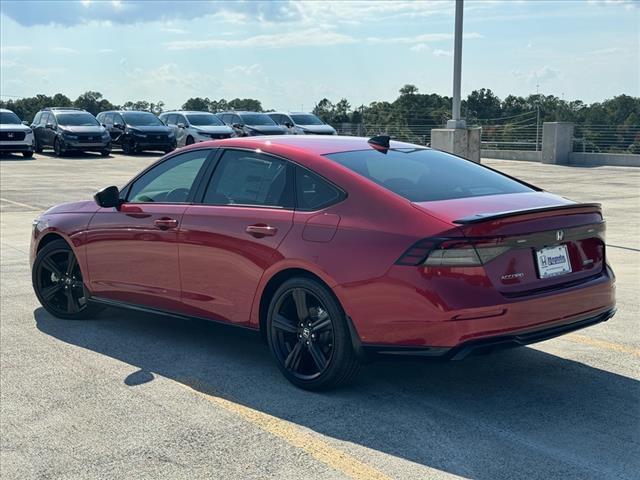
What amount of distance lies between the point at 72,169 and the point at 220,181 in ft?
69.4

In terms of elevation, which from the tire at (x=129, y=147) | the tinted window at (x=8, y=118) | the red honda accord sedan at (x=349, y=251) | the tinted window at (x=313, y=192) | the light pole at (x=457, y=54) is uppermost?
the light pole at (x=457, y=54)

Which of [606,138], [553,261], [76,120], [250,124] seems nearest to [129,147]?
[76,120]

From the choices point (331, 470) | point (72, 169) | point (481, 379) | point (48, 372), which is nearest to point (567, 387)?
point (481, 379)

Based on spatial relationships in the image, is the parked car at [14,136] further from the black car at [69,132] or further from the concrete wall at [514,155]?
the concrete wall at [514,155]

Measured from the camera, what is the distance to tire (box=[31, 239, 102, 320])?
275 inches

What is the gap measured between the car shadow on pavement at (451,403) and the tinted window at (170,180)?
1.00 meters

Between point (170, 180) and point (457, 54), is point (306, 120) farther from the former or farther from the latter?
point (170, 180)

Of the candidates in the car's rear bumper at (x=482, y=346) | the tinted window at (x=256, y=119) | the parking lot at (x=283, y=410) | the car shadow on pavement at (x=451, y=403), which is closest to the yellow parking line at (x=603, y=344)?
the parking lot at (x=283, y=410)

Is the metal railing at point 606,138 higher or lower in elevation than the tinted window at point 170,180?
lower

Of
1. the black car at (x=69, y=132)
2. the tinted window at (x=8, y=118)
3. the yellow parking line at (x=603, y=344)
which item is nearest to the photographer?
the yellow parking line at (x=603, y=344)

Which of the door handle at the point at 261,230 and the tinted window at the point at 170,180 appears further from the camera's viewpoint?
the tinted window at the point at 170,180

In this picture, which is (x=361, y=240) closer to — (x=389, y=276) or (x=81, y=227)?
(x=389, y=276)

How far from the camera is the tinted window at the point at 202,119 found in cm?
3230

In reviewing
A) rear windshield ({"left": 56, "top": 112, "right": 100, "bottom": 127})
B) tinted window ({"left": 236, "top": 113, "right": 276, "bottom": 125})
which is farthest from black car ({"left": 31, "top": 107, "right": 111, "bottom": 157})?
tinted window ({"left": 236, "top": 113, "right": 276, "bottom": 125})
